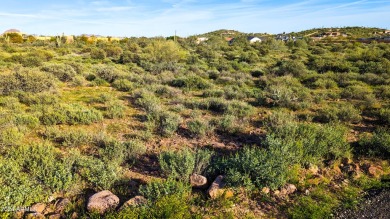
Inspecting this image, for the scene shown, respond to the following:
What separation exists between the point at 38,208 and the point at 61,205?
1.24 ft

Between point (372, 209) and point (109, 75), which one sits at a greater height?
point (109, 75)

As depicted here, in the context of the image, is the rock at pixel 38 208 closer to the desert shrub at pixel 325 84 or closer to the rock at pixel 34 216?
the rock at pixel 34 216

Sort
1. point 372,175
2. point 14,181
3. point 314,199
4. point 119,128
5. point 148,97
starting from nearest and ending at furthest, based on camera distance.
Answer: point 14,181 → point 314,199 → point 372,175 → point 119,128 → point 148,97

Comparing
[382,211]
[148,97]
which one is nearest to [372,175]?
[382,211]

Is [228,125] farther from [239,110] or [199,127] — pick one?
[239,110]

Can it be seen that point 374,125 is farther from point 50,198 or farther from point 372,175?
point 50,198

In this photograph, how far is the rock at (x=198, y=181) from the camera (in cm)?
557

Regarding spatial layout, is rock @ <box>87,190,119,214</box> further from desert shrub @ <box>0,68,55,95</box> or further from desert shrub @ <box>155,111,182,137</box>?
desert shrub @ <box>0,68,55,95</box>

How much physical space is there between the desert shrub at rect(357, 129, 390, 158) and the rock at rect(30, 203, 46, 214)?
26.2 ft

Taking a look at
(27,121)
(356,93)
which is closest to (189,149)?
(27,121)

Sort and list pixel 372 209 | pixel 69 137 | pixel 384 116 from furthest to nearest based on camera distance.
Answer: pixel 384 116
pixel 69 137
pixel 372 209

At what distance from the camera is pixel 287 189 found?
5.60 meters

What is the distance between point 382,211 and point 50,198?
21.1 feet

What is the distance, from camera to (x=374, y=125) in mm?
9531
